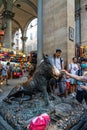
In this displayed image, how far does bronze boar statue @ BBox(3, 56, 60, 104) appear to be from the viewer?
3279 mm

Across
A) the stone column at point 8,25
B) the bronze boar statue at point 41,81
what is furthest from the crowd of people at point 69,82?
the stone column at point 8,25

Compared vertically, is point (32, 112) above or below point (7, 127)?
above

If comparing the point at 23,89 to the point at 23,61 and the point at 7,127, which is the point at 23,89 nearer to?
the point at 7,127

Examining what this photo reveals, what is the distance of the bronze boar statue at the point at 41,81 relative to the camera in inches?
129

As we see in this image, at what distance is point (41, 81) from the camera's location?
11.1ft

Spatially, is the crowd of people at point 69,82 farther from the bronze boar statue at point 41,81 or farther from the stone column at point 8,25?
the stone column at point 8,25

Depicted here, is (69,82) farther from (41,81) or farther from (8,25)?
(8,25)

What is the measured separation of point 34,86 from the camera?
11.4 ft

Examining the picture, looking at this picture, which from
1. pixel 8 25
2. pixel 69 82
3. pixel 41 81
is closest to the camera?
pixel 41 81

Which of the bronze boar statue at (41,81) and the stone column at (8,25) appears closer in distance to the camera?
the bronze boar statue at (41,81)

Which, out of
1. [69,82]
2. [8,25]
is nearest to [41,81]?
[69,82]

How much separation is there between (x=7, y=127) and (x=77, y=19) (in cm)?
1602

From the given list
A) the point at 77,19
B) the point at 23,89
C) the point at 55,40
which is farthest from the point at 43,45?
the point at 77,19

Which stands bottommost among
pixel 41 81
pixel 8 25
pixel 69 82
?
pixel 69 82
